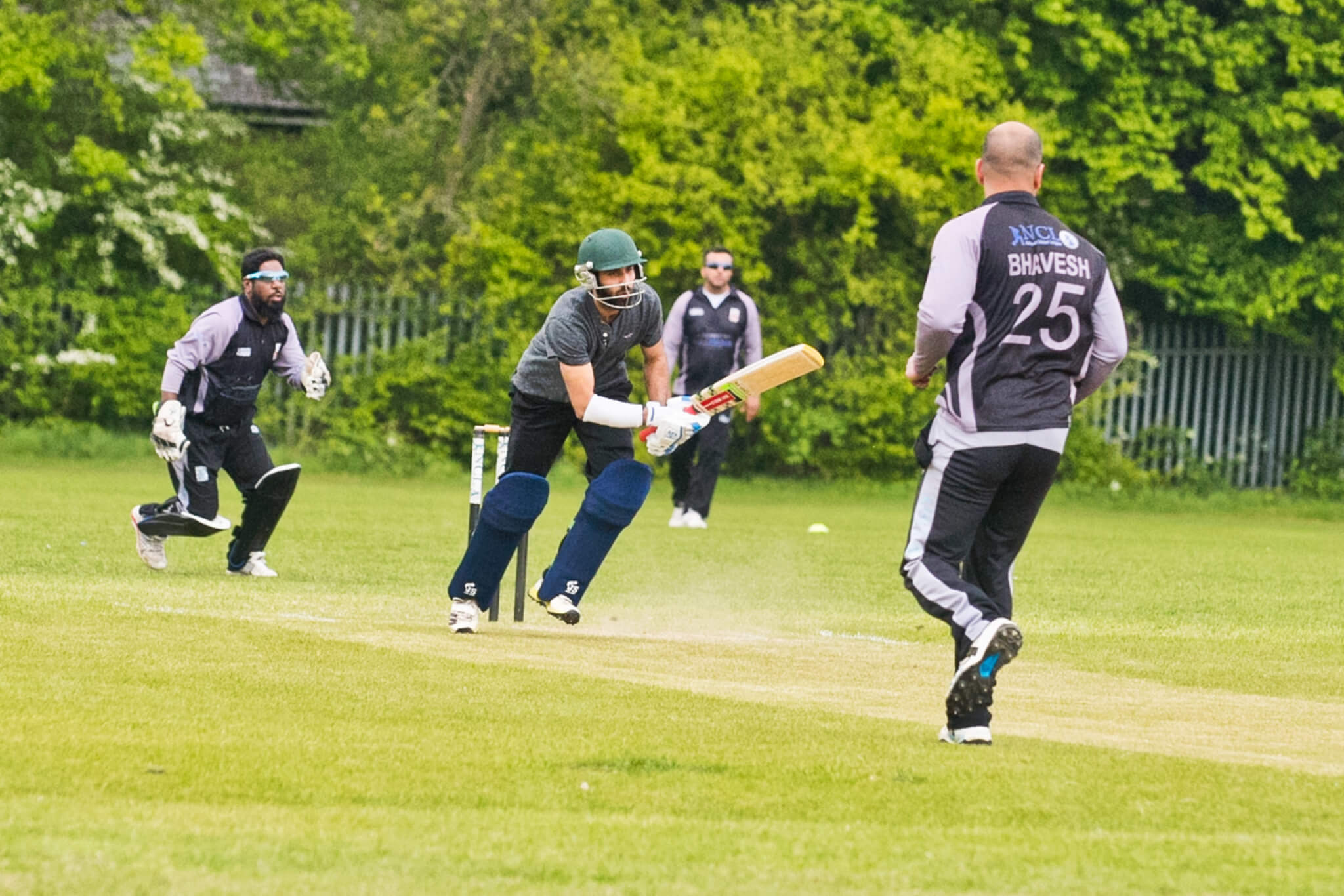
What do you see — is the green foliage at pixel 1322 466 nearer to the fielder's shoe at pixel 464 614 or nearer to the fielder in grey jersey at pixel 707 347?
the fielder in grey jersey at pixel 707 347

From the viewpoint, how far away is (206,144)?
24891 millimetres

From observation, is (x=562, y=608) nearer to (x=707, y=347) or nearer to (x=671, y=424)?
(x=671, y=424)

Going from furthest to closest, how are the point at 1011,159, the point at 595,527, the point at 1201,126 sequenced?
the point at 1201,126
the point at 595,527
the point at 1011,159

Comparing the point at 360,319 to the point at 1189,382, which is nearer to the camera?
the point at 360,319

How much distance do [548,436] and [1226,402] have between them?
17662mm

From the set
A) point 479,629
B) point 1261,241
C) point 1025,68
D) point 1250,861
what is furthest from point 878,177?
point 1250,861

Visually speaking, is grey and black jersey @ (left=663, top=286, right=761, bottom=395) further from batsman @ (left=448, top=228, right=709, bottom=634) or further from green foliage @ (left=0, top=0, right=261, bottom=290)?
green foliage @ (left=0, top=0, right=261, bottom=290)

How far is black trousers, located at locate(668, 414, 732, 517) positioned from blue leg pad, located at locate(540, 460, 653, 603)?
301 inches

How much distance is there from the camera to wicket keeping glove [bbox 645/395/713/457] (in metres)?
8.48

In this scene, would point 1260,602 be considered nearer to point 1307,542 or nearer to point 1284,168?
point 1307,542

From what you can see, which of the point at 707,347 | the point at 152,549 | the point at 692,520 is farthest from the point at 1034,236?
the point at 707,347

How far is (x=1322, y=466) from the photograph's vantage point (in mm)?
24922

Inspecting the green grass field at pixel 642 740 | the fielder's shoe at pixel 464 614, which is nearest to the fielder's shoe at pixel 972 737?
the green grass field at pixel 642 740

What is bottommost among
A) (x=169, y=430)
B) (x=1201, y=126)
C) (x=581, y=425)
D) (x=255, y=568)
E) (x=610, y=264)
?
(x=255, y=568)
